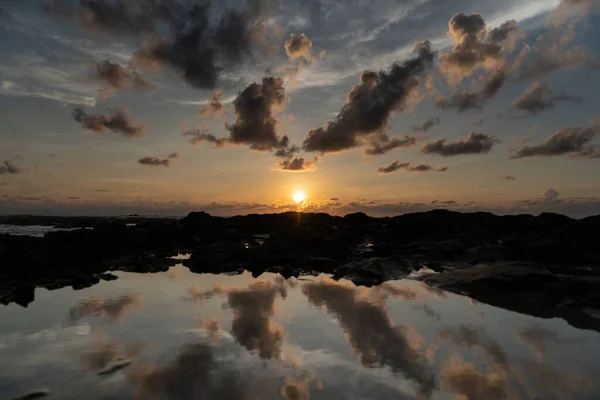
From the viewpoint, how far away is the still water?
22.2ft

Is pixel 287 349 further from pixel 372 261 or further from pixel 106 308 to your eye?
pixel 372 261

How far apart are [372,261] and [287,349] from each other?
42.6ft

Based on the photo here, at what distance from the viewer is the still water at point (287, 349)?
6.77 metres

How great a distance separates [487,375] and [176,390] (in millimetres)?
6046

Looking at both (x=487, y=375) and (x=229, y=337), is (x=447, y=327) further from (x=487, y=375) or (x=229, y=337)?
(x=229, y=337)

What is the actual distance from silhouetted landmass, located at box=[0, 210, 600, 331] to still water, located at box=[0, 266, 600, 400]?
7.21 ft

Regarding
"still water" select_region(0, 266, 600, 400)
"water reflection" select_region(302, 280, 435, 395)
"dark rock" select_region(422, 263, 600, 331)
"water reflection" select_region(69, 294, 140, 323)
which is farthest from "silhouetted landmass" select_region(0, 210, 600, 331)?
"water reflection" select_region(302, 280, 435, 395)

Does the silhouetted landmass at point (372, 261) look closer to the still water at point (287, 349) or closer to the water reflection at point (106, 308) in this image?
the still water at point (287, 349)

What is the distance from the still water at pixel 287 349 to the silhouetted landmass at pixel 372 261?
2.20 m

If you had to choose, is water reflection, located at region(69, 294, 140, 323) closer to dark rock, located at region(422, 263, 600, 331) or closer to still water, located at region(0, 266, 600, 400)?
still water, located at region(0, 266, 600, 400)

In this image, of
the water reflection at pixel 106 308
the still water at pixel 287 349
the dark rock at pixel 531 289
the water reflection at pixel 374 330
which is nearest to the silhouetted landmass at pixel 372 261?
the dark rock at pixel 531 289

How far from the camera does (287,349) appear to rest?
876 cm

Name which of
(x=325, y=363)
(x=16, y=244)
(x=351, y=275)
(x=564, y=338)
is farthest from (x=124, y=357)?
(x=16, y=244)

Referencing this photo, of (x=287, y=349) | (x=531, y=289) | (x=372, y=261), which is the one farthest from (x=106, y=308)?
(x=531, y=289)
